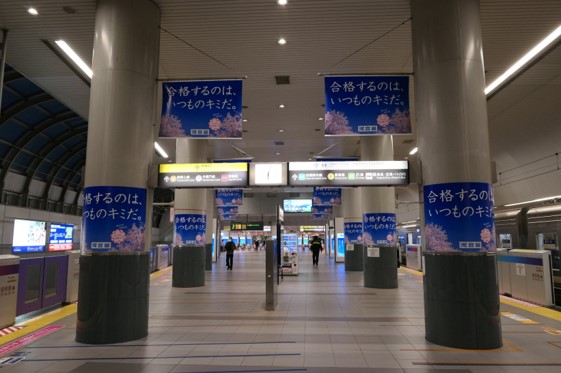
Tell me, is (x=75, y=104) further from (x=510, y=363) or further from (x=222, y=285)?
(x=510, y=363)

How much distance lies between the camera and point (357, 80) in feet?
22.9

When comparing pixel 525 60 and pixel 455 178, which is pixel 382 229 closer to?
pixel 525 60

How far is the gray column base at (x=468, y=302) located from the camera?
5367 millimetres

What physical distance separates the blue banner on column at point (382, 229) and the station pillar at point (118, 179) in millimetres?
7490

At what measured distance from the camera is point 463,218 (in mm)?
5492

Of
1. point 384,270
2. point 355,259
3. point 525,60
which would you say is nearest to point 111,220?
Result: point 384,270

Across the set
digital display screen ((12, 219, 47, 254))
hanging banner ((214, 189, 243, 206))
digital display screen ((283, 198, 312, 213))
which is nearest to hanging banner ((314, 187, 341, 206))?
hanging banner ((214, 189, 243, 206))

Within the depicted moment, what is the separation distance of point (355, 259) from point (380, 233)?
5.81 meters

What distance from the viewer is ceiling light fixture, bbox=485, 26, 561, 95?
7571 mm

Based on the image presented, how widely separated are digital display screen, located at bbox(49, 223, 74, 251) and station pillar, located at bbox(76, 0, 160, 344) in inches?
375

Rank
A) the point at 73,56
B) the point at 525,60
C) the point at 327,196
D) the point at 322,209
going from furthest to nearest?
the point at 322,209, the point at 327,196, the point at 525,60, the point at 73,56

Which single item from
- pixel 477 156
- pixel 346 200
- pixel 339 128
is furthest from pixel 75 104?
pixel 346 200

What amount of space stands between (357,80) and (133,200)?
4.21 m

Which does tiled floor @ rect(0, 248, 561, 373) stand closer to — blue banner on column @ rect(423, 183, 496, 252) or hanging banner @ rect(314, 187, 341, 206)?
blue banner on column @ rect(423, 183, 496, 252)
